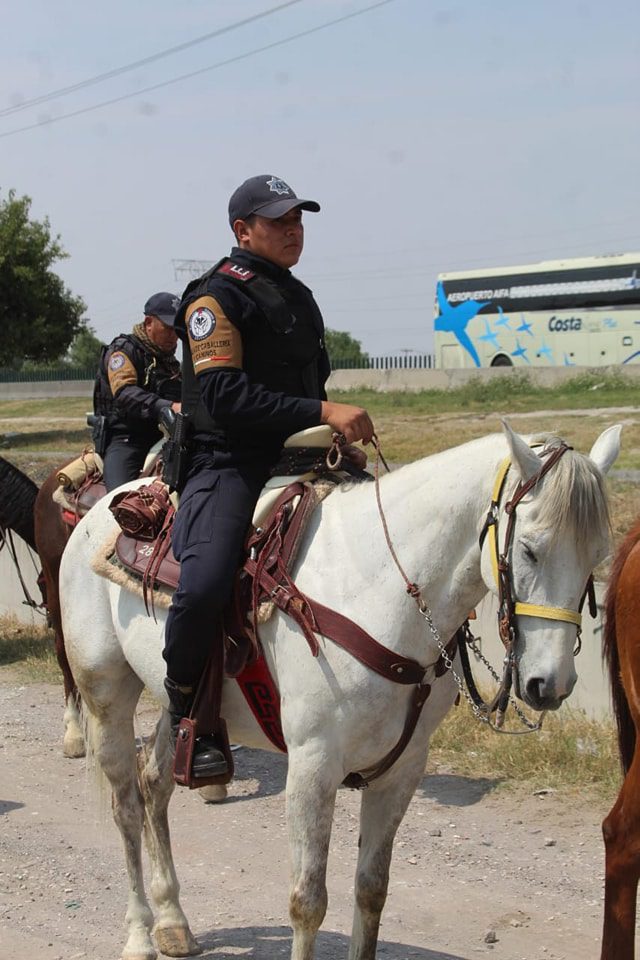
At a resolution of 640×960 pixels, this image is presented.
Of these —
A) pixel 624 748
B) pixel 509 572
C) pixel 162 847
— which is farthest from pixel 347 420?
pixel 162 847

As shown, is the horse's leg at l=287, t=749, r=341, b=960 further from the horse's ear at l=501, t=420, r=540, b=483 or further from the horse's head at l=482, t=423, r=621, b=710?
the horse's ear at l=501, t=420, r=540, b=483

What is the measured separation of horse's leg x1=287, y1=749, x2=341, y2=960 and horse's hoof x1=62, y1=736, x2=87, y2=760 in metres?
4.39

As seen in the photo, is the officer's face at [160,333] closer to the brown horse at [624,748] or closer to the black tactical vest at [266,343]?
the black tactical vest at [266,343]

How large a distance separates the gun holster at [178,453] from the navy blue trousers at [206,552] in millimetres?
140

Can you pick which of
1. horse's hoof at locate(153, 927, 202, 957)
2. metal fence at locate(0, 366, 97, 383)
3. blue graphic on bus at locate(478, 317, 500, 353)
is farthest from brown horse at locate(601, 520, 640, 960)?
metal fence at locate(0, 366, 97, 383)

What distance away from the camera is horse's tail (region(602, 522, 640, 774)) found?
488 centimetres

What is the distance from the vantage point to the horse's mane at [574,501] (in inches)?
140

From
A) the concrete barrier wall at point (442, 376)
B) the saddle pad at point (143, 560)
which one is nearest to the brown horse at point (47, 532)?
the saddle pad at point (143, 560)

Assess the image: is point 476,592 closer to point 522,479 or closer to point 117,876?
point 522,479

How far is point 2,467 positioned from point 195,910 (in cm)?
536

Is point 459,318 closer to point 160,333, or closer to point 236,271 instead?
point 160,333

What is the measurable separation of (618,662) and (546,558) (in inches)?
62.0

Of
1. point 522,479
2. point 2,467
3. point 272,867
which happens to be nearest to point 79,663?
point 272,867

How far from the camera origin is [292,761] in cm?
402
